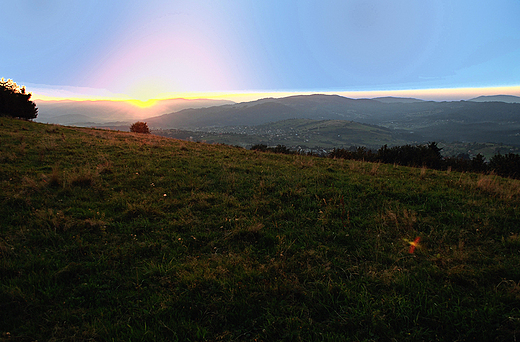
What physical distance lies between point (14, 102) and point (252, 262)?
3993 cm

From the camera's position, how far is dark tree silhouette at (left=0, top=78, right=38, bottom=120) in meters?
27.2

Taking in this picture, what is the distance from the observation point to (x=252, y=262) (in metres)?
4.42

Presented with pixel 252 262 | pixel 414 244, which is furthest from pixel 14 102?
pixel 414 244

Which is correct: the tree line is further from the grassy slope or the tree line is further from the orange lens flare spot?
the orange lens flare spot

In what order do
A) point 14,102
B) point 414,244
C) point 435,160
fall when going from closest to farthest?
point 414,244
point 435,160
point 14,102

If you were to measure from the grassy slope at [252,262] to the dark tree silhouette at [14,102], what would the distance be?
2940 cm

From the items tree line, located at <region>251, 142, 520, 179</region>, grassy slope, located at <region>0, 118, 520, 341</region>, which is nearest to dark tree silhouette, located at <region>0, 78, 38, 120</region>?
grassy slope, located at <region>0, 118, 520, 341</region>

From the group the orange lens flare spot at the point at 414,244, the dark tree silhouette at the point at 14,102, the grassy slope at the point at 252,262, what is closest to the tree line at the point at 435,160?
the grassy slope at the point at 252,262

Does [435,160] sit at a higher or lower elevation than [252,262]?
higher

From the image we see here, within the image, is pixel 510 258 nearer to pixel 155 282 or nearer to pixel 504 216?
pixel 504 216

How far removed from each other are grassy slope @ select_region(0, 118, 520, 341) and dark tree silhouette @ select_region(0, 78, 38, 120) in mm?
29398

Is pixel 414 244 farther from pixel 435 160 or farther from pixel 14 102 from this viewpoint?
pixel 14 102

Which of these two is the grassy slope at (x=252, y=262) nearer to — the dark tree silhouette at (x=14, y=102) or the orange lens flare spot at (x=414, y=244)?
the orange lens flare spot at (x=414, y=244)

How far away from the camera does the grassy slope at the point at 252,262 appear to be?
3.13 m
